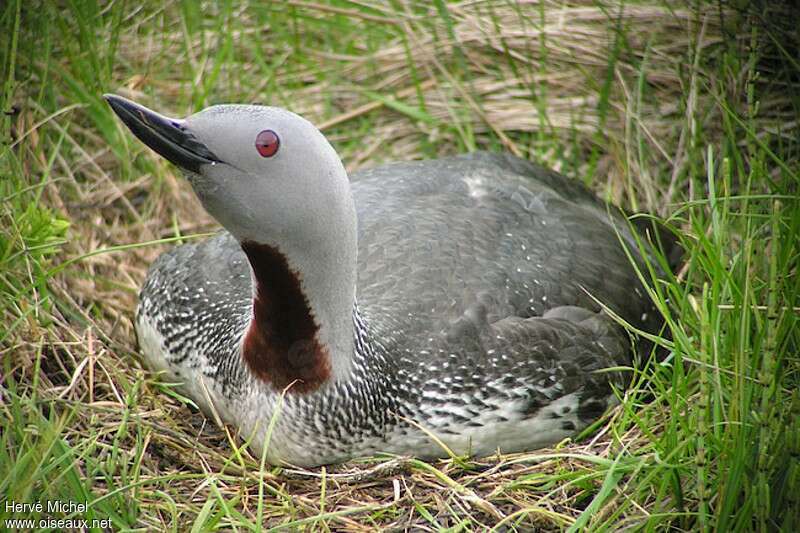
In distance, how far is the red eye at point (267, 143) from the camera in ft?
10.4

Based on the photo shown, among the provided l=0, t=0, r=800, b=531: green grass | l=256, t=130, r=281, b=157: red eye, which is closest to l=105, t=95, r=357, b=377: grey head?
l=256, t=130, r=281, b=157: red eye

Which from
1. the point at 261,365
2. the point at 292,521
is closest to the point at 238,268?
the point at 261,365

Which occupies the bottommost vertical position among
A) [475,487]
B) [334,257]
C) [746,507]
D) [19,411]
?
[475,487]

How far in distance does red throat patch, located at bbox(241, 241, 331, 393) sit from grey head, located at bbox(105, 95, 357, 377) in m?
0.06

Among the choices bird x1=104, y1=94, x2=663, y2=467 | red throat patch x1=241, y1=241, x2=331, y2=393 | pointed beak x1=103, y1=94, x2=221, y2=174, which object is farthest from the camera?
red throat patch x1=241, y1=241, x2=331, y2=393

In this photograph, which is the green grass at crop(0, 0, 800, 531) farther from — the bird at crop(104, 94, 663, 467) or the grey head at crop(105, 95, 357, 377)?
the grey head at crop(105, 95, 357, 377)

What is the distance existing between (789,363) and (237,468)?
1863mm

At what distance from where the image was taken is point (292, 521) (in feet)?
11.1

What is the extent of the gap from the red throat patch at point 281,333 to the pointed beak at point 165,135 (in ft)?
1.11

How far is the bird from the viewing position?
324cm

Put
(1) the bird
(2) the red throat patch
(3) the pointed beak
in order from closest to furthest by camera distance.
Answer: (3) the pointed beak < (1) the bird < (2) the red throat patch

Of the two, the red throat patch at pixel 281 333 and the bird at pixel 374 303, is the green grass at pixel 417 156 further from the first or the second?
the red throat patch at pixel 281 333

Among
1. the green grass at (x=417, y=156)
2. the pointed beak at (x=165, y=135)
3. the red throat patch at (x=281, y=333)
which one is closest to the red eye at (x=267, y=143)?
the pointed beak at (x=165, y=135)

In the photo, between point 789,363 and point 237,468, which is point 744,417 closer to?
point 789,363
